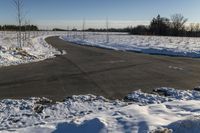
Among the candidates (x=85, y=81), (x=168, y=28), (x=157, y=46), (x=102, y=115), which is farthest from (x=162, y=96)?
(x=168, y=28)

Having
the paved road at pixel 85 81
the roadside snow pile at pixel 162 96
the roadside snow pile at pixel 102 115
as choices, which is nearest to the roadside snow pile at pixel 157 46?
the paved road at pixel 85 81

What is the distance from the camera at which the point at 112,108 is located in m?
8.43

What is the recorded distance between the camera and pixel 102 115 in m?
7.53

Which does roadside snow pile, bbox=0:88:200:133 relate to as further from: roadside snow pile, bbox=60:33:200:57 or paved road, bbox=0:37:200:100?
roadside snow pile, bbox=60:33:200:57

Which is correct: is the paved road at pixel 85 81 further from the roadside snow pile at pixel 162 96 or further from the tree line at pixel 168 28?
the tree line at pixel 168 28

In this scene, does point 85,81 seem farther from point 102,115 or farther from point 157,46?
point 157,46

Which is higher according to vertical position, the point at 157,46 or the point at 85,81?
the point at 85,81

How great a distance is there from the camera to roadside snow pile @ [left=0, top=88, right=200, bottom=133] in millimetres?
6418

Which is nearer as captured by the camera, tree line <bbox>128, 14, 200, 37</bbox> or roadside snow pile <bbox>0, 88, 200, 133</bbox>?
roadside snow pile <bbox>0, 88, 200, 133</bbox>

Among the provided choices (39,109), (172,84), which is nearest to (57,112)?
(39,109)

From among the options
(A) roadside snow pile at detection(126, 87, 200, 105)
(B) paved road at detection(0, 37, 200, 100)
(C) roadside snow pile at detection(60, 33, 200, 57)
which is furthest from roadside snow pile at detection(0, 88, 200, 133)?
(C) roadside snow pile at detection(60, 33, 200, 57)

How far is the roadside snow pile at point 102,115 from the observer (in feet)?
21.1

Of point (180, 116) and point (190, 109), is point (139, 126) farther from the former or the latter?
point (190, 109)

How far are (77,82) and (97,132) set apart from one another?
6.15 metres
